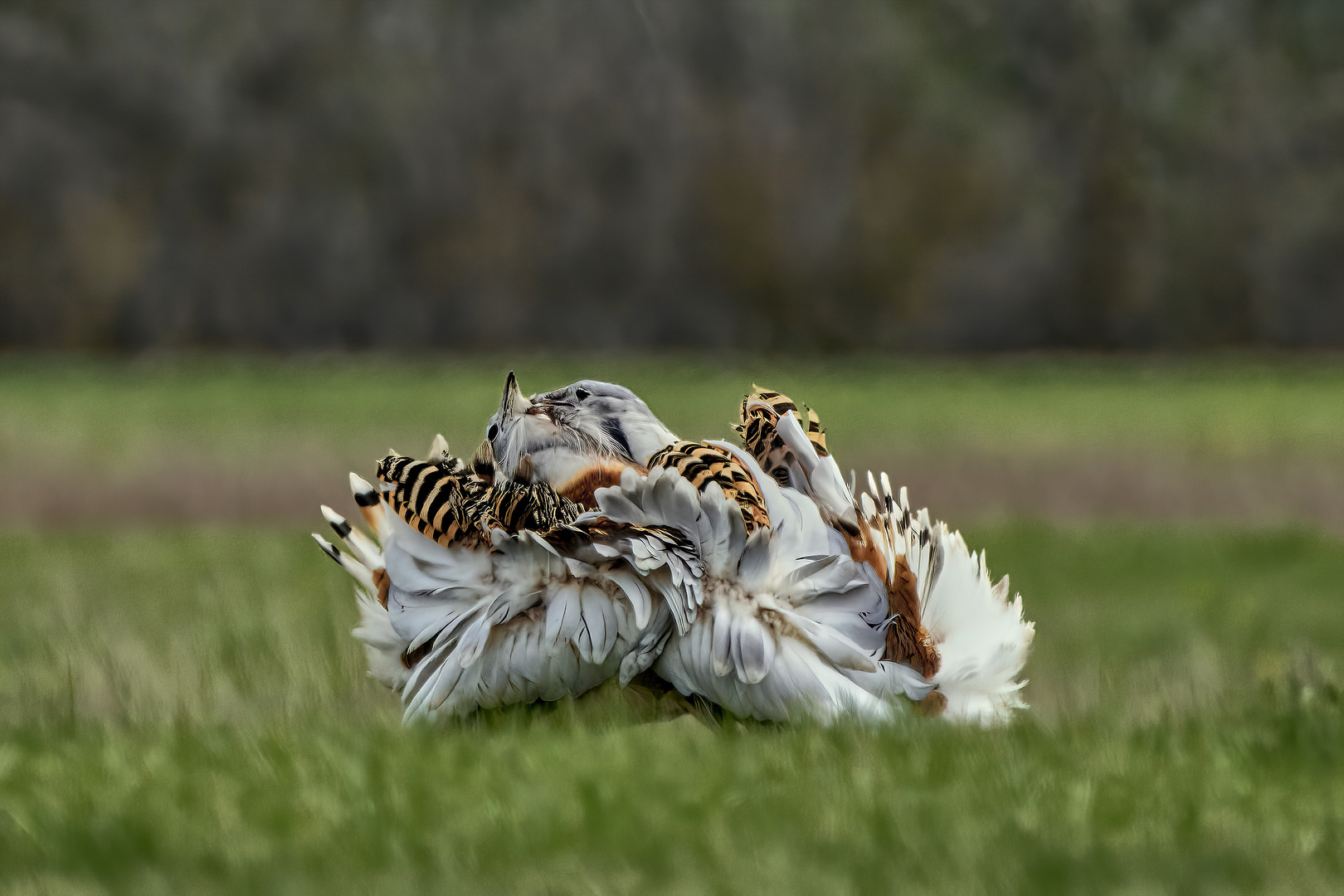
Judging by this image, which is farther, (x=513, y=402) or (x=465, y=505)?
(x=513, y=402)

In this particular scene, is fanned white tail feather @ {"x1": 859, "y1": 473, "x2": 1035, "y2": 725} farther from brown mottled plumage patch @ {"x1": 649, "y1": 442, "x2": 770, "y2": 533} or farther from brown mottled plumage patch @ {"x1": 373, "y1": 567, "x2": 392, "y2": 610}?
brown mottled plumage patch @ {"x1": 373, "y1": 567, "x2": 392, "y2": 610}

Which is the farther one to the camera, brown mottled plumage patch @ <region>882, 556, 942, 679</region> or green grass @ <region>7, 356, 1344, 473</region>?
green grass @ <region>7, 356, 1344, 473</region>

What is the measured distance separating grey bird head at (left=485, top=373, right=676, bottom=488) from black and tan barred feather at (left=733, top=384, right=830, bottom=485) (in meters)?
0.19

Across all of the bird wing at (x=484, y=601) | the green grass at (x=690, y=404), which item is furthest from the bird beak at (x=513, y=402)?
the green grass at (x=690, y=404)

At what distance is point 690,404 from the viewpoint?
8023mm

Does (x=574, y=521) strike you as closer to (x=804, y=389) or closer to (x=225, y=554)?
(x=225, y=554)

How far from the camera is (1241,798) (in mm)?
2172

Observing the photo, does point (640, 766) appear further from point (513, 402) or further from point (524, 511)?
point (513, 402)

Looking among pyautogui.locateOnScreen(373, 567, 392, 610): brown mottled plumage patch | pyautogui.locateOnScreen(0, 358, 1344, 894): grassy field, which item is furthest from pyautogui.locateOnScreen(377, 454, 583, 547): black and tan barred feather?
pyautogui.locateOnScreen(0, 358, 1344, 894): grassy field

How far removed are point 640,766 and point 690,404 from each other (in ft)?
18.9

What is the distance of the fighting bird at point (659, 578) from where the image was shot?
8.22 feet

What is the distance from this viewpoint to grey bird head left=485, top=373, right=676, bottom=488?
2.82m

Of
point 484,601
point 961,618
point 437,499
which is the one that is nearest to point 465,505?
point 437,499

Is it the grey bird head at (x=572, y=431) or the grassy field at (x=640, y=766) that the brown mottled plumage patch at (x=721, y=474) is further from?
the grassy field at (x=640, y=766)
